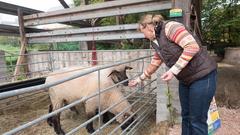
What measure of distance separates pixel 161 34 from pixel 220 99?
2.89 metres

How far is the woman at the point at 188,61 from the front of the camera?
1.92m

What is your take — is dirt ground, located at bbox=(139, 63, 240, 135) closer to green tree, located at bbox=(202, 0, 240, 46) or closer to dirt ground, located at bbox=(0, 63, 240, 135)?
dirt ground, located at bbox=(0, 63, 240, 135)

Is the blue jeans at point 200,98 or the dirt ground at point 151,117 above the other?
the blue jeans at point 200,98

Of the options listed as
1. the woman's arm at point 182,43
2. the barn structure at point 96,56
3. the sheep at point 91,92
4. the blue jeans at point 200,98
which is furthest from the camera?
the sheep at point 91,92

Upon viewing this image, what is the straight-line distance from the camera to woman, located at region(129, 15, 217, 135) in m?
1.92

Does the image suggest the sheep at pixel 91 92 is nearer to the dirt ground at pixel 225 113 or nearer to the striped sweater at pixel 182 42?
the dirt ground at pixel 225 113

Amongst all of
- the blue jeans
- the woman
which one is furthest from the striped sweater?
the blue jeans

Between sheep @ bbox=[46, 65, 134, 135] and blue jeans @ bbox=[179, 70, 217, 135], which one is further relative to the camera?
sheep @ bbox=[46, 65, 134, 135]

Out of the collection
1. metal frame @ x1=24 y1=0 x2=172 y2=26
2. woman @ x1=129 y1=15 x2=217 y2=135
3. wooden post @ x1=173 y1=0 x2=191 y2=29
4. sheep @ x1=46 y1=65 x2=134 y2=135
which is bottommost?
sheep @ x1=46 y1=65 x2=134 y2=135

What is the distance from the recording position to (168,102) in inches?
132

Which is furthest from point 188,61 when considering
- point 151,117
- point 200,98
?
point 151,117

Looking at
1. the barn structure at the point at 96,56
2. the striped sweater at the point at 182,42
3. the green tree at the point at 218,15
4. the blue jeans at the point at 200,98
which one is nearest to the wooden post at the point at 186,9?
the barn structure at the point at 96,56

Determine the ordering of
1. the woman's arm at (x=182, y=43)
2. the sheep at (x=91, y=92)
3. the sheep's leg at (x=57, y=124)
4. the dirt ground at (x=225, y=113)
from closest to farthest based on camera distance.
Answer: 1. the woman's arm at (x=182, y=43)
2. the dirt ground at (x=225, y=113)
3. the sheep at (x=91, y=92)
4. the sheep's leg at (x=57, y=124)

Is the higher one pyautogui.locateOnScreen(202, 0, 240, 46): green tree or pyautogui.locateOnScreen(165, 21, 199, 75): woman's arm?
pyautogui.locateOnScreen(202, 0, 240, 46): green tree
